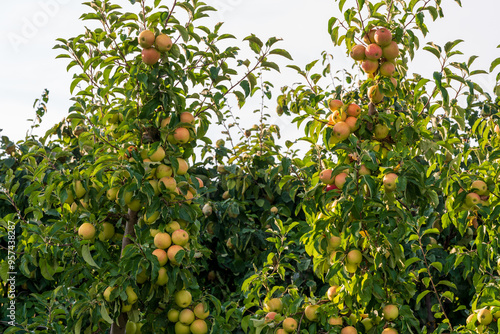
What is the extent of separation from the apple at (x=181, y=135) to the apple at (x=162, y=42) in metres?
0.41

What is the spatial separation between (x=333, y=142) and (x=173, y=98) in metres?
0.83

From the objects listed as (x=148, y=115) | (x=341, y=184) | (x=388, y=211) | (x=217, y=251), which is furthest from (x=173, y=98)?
(x=217, y=251)

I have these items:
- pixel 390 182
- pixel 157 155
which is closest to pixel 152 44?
pixel 157 155

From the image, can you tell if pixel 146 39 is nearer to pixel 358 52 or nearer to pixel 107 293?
pixel 358 52

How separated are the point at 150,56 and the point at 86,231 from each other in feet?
3.05

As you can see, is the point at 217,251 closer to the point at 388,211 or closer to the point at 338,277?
the point at 338,277

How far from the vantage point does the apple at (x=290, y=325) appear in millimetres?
2605

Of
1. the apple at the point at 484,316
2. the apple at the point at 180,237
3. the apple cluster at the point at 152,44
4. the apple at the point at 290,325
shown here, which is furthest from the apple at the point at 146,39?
the apple at the point at 484,316

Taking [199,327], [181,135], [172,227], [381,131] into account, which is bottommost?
[199,327]

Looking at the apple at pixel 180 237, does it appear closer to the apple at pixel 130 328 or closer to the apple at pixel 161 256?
the apple at pixel 161 256

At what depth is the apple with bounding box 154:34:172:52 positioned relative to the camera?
2.66 m

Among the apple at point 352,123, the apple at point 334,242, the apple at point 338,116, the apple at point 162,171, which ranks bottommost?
the apple at point 334,242

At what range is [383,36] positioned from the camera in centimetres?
262

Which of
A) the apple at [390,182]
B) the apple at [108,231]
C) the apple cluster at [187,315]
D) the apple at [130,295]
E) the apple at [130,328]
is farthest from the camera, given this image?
the apple at [108,231]
